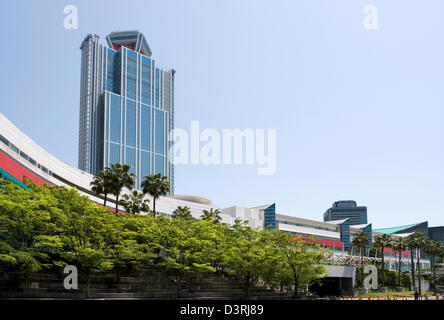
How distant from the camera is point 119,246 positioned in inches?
1919

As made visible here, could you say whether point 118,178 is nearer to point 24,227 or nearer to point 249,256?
point 249,256

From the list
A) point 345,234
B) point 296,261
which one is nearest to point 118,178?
point 296,261

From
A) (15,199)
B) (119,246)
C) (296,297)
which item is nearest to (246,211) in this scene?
(296,297)

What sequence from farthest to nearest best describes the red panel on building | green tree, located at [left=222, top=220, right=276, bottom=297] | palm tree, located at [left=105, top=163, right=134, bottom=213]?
1. palm tree, located at [left=105, top=163, right=134, bottom=213]
2. green tree, located at [left=222, top=220, right=276, bottom=297]
3. the red panel on building

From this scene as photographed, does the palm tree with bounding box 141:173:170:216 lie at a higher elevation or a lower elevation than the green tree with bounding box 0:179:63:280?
higher

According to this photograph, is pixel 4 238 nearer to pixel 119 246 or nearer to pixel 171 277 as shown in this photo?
pixel 119 246

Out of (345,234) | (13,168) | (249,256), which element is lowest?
(249,256)

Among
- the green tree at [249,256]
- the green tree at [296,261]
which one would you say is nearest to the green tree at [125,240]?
the green tree at [249,256]

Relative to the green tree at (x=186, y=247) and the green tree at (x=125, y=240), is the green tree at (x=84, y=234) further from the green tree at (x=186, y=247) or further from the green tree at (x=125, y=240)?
the green tree at (x=186, y=247)

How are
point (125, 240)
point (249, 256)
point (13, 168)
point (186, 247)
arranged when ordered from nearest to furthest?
point (125, 240), point (13, 168), point (186, 247), point (249, 256)

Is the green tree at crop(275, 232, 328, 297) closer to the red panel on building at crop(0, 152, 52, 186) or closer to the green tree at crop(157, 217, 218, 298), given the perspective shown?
the green tree at crop(157, 217, 218, 298)

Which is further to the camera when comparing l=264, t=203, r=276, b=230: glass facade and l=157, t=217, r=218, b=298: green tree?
l=264, t=203, r=276, b=230: glass facade

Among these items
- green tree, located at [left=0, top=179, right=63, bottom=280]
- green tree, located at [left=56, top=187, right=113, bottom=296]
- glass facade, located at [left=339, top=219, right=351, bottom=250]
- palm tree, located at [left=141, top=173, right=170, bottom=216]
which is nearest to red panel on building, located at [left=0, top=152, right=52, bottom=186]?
green tree, located at [left=0, top=179, right=63, bottom=280]

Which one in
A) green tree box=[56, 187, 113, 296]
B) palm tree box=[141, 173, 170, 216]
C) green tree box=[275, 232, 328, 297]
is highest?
palm tree box=[141, 173, 170, 216]
